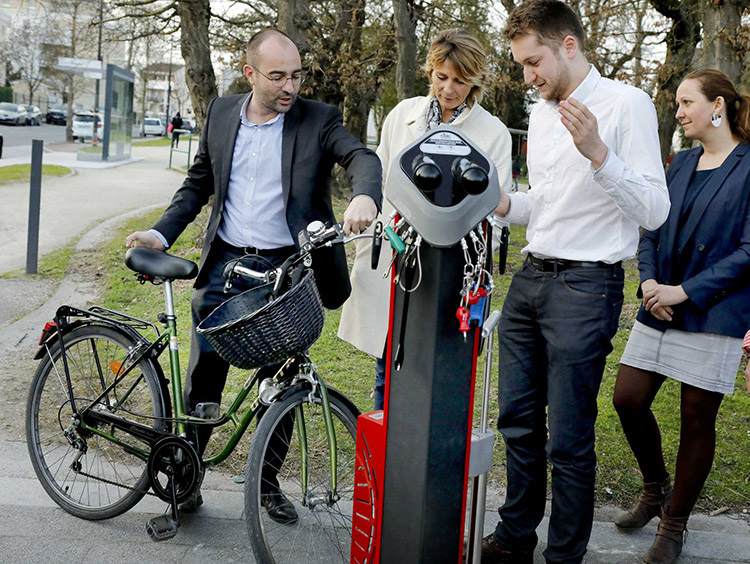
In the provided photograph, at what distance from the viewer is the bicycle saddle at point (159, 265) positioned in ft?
11.2

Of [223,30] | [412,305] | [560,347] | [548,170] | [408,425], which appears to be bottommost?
[408,425]

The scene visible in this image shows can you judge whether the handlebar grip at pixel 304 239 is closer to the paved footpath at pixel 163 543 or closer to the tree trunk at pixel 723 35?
the paved footpath at pixel 163 543

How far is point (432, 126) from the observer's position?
3.87 meters

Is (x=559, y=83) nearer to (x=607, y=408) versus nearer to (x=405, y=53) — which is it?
(x=607, y=408)

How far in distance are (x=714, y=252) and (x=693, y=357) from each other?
439 millimetres

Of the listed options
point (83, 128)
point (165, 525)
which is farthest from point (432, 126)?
point (83, 128)

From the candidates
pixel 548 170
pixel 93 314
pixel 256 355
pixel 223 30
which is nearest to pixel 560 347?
pixel 548 170

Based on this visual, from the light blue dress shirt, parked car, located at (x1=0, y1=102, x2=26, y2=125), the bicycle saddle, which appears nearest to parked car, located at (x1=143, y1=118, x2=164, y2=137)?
parked car, located at (x1=0, y1=102, x2=26, y2=125)

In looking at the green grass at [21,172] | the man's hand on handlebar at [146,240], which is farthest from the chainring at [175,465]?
the green grass at [21,172]

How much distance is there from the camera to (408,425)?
2586 mm

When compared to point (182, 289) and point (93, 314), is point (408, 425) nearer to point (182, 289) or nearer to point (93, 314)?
point (93, 314)

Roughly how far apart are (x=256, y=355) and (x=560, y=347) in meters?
1.09

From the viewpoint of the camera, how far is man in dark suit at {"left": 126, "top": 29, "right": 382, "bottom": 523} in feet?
11.6

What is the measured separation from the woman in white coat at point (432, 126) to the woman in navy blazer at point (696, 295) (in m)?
0.77
